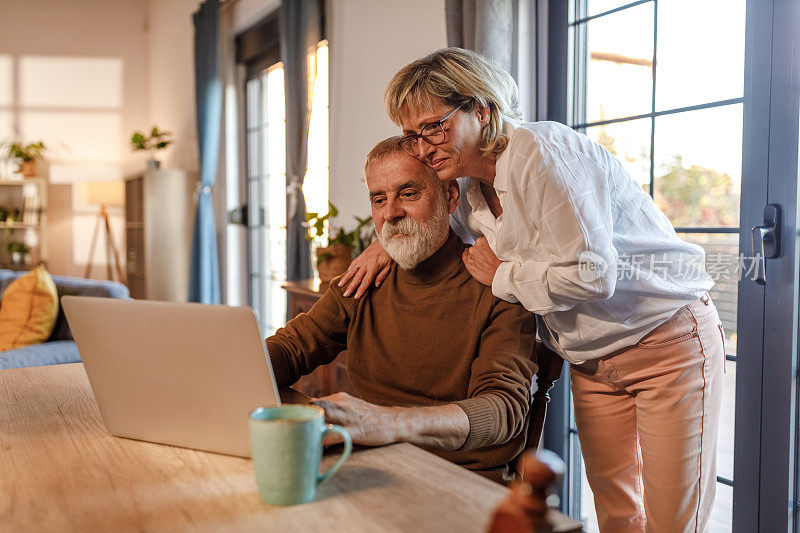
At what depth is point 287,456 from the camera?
848mm

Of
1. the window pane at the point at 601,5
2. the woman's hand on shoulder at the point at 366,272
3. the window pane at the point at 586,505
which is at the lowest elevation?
the window pane at the point at 586,505

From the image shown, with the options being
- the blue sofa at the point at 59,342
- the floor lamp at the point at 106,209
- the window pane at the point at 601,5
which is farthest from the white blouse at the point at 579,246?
the floor lamp at the point at 106,209

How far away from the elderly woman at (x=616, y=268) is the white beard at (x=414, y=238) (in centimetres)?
7

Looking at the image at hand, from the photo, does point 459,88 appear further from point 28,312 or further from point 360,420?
point 28,312

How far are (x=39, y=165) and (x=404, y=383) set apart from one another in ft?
20.5

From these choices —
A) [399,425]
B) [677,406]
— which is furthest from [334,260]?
[399,425]

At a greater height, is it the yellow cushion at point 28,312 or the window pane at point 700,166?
the window pane at point 700,166

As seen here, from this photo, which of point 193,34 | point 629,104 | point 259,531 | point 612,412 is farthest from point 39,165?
point 259,531

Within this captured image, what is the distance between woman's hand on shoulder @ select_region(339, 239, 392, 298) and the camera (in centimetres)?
173

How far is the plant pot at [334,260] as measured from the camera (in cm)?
296

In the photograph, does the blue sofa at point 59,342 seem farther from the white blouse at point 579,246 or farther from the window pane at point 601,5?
the window pane at point 601,5

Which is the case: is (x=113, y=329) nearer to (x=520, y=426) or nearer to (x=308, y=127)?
(x=520, y=426)

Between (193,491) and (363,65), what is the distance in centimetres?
305

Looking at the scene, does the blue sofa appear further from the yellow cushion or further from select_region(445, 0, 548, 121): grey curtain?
select_region(445, 0, 548, 121): grey curtain
